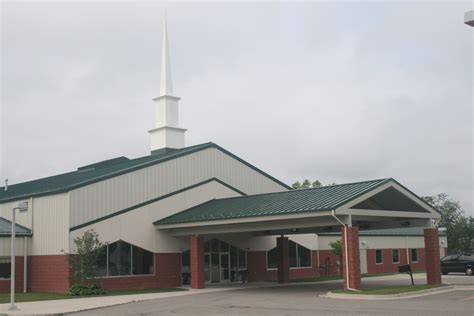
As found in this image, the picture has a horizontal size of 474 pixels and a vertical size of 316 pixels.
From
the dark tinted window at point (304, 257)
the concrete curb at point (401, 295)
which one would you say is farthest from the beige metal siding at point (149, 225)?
the concrete curb at point (401, 295)

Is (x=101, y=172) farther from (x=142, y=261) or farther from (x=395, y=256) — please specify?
(x=395, y=256)

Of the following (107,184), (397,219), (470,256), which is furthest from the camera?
(470,256)

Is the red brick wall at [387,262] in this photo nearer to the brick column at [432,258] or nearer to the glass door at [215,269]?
the glass door at [215,269]

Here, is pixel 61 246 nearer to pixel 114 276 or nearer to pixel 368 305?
pixel 114 276

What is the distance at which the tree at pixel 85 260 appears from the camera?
1138 inches

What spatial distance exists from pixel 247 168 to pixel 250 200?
22.6 feet

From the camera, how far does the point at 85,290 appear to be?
28703 mm

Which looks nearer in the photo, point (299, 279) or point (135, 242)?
point (135, 242)

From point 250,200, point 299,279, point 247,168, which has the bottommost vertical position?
point 299,279

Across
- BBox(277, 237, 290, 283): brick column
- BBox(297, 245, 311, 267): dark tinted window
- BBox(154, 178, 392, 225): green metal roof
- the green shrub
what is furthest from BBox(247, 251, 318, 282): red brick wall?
the green shrub

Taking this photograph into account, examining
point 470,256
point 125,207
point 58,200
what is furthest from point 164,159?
point 470,256

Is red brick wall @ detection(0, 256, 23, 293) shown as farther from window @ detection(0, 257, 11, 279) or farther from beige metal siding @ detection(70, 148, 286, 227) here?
beige metal siding @ detection(70, 148, 286, 227)

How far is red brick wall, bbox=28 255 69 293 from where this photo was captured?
29750 millimetres

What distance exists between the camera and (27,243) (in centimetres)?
3216
